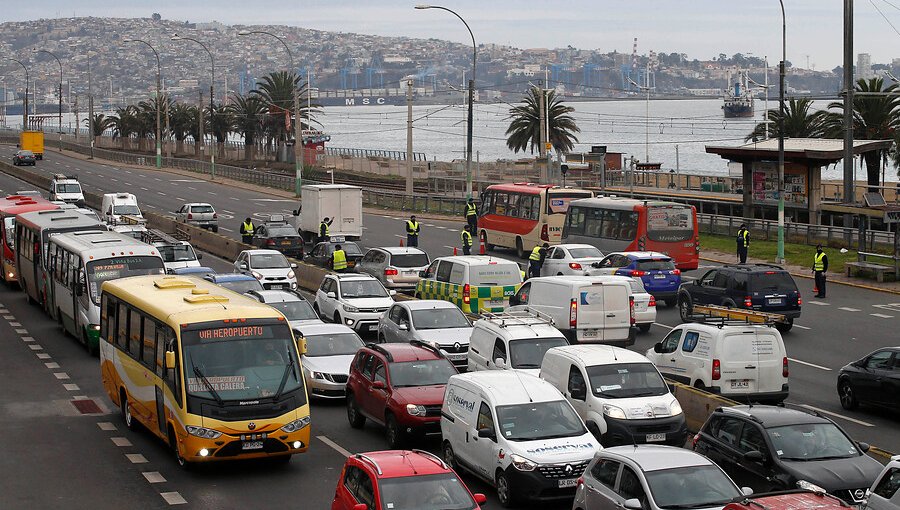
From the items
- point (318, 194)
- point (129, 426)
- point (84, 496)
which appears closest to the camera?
point (84, 496)

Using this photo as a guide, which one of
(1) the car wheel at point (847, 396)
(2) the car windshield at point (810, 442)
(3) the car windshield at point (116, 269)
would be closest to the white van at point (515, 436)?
(2) the car windshield at point (810, 442)

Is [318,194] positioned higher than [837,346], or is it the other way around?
[318,194]

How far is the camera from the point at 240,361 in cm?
1794

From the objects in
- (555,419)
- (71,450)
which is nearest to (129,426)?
(71,450)

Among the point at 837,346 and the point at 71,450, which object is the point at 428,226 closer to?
the point at 837,346

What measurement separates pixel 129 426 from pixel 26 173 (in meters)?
72.6

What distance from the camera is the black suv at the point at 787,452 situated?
49.6 feet

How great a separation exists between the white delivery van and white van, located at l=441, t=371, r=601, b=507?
33.5 meters

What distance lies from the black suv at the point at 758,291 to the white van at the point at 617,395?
11517mm

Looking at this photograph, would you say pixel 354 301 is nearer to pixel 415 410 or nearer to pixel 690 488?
pixel 415 410

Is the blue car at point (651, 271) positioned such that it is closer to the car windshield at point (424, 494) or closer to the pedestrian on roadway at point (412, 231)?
the pedestrian on roadway at point (412, 231)

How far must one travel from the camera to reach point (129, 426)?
68.6 ft

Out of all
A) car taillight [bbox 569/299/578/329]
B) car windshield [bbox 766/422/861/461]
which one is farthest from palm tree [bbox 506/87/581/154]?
car windshield [bbox 766/422/861/461]

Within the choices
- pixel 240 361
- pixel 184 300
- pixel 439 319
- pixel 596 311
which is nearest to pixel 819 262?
pixel 596 311
